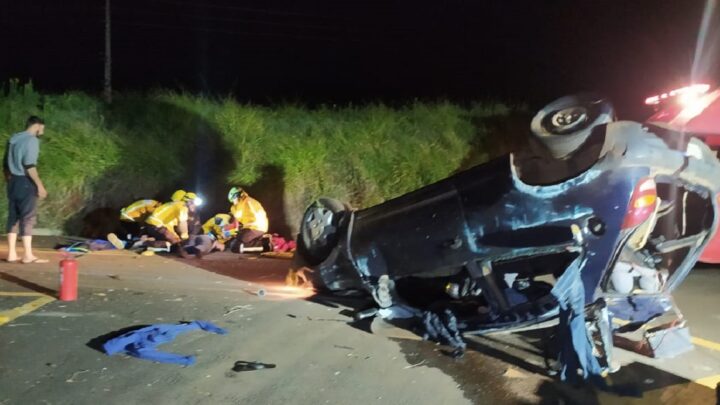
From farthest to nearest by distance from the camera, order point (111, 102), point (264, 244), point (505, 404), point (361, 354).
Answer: point (111, 102)
point (264, 244)
point (361, 354)
point (505, 404)

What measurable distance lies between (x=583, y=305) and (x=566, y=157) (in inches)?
39.3

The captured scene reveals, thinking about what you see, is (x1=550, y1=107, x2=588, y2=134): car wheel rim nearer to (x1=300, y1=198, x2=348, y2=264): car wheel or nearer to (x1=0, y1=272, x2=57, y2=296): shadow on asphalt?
(x1=300, y1=198, x2=348, y2=264): car wheel

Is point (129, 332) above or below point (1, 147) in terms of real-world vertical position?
→ below

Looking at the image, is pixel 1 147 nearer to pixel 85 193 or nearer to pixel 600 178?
pixel 85 193

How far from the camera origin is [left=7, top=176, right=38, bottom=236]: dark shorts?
759cm

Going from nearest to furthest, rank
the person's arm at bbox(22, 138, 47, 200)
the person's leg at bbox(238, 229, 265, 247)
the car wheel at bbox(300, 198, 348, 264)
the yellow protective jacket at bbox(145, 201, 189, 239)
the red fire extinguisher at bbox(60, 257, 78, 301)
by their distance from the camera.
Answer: the car wheel at bbox(300, 198, 348, 264) < the red fire extinguisher at bbox(60, 257, 78, 301) < the person's arm at bbox(22, 138, 47, 200) < the person's leg at bbox(238, 229, 265, 247) < the yellow protective jacket at bbox(145, 201, 189, 239)

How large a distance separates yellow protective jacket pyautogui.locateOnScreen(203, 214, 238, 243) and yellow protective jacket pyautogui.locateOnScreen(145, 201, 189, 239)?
0.43m

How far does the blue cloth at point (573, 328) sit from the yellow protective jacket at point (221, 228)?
641cm

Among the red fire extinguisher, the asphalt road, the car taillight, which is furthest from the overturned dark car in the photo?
the red fire extinguisher

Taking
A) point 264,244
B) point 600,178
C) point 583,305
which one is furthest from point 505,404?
point 264,244

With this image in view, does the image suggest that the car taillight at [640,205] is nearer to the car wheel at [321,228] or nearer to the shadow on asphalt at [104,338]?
the car wheel at [321,228]

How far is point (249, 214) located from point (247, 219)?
81 millimetres

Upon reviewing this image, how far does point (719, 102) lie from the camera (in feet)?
18.8

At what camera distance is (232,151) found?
12.0m
